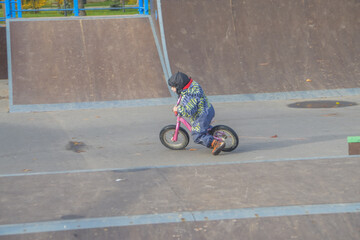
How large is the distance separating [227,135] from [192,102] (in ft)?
2.67

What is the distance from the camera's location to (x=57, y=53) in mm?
15414

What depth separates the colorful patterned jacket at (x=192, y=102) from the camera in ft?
28.4

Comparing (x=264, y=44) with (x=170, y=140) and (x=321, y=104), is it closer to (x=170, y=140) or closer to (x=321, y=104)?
(x=321, y=104)

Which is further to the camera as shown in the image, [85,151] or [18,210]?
[85,151]

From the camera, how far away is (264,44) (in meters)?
15.7

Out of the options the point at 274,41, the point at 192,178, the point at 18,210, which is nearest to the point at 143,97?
the point at 274,41

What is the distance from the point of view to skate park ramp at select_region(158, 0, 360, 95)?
Answer: 14.6 metres

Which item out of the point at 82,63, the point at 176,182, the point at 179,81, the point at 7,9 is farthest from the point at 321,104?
the point at 7,9

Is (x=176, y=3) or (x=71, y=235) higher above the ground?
(x=176, y=3)

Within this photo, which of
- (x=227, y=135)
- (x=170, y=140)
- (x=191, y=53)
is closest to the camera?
(x=227, y=135)

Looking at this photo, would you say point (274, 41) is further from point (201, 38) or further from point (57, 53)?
point (57, 53)

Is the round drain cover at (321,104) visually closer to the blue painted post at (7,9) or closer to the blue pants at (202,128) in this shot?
the blue pants at (202,128)

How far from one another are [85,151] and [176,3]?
8.34m

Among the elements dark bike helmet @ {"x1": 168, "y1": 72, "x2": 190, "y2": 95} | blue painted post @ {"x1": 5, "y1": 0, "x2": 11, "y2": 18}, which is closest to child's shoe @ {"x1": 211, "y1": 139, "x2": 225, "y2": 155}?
dark bike helmet @ {"x1": 168, "y1": 72, "x2": 190, "y2": 95}
